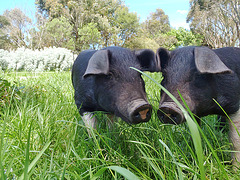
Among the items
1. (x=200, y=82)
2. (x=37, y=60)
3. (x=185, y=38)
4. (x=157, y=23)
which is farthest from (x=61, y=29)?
(x=157, y=23)

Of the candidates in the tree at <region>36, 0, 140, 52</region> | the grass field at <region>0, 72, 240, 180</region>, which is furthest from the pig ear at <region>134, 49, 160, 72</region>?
the tree at <region>36, 0, 140, 52</region>

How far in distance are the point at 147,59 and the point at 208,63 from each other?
63 centimetres

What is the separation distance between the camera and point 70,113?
2.82 m

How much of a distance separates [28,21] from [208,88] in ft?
122

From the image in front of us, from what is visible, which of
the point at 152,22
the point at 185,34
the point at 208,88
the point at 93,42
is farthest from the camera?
the point at 152,22

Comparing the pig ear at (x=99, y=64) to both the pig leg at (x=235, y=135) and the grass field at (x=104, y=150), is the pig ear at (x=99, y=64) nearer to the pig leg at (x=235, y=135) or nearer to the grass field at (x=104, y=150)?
the grass field at (x=104, y=150)

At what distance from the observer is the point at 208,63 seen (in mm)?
1599

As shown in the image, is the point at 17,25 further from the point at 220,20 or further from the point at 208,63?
the point at 208,63

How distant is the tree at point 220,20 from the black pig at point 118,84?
14.2 m

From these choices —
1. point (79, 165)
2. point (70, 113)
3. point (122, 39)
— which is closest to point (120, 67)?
point (79, 165)

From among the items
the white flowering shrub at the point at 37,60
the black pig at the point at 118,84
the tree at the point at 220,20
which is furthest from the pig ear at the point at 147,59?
the tree at the point at 220,20

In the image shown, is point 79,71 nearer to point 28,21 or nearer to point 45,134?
point 45,134

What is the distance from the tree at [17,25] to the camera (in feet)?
110

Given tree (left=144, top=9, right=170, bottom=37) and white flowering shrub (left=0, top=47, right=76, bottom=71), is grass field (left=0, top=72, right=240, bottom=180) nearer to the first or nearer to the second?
white flowering shrub (left=0, top=47, right=76, bottom=71)
